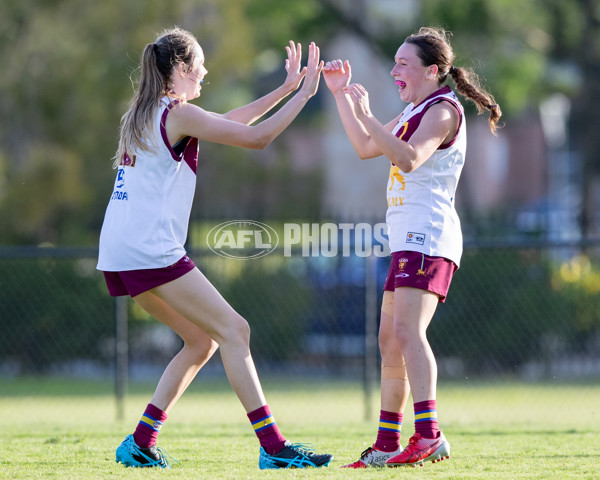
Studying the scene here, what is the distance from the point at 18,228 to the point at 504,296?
28.1 feet

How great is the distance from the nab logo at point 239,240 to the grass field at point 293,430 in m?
1.81

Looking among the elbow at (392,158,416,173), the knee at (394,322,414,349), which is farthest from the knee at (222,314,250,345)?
the elbow at (392,158,416,173)

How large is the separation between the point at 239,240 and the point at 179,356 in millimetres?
7326

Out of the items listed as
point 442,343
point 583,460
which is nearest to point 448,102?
point 583,460

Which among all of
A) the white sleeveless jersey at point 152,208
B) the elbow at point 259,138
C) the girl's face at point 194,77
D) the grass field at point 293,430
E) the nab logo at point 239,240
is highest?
the nab logo at point 239,240

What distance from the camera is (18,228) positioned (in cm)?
1620

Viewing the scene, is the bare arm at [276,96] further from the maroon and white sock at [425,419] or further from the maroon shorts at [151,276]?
the maroon and white sock at [425,419]

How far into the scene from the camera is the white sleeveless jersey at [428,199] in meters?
4.86

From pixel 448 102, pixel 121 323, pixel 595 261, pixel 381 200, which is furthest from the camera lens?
pixel 381 200

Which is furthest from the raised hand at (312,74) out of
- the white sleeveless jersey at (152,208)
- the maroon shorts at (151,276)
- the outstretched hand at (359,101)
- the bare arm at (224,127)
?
the maroon shorts at (151,276)

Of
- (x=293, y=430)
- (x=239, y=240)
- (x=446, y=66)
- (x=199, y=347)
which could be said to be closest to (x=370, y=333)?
(x=293, y=430)

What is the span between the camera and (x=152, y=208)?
15.4ft

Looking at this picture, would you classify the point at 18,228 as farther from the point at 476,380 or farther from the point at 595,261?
the point at 595,261

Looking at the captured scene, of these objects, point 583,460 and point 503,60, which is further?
point 503,60
